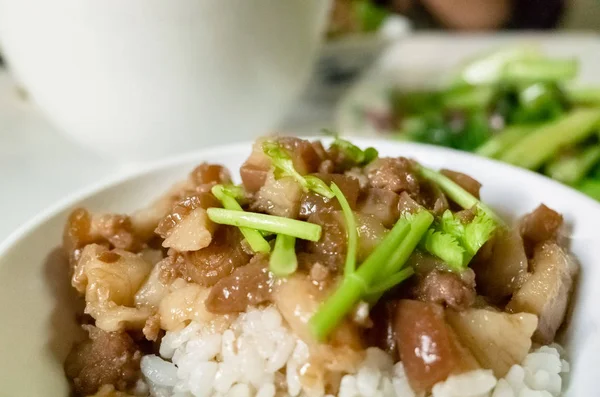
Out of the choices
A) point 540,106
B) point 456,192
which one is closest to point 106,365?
point 456,192

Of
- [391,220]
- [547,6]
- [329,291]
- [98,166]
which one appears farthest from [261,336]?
[547,6]

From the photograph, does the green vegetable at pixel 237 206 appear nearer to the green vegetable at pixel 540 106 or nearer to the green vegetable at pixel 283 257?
the green vegetable at pixel 283 257

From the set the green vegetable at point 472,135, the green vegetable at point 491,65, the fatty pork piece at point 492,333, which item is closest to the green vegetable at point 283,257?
the fatty pork piece at point 492,333

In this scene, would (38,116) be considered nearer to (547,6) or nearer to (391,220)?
(391,220)

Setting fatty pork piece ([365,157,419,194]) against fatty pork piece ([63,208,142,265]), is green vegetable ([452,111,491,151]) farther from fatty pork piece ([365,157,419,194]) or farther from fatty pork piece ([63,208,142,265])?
fatty pork piece ([63,208,142,265])

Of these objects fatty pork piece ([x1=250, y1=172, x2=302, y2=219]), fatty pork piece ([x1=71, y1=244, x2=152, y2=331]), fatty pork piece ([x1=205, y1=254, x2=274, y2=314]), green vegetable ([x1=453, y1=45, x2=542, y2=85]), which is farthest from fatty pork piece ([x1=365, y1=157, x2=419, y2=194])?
green vegetable ([x1=453, y1=45, x2=542, y2=85])

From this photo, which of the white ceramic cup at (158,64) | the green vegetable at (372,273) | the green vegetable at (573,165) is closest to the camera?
the green vegetable at (372,273)

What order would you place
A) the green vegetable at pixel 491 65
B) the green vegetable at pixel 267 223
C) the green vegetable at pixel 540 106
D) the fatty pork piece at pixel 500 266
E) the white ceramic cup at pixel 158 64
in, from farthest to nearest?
the green vegetable at pixel 491 65
the green vegetable at pixel 540 106
the white ceramic cup at pixel 158 64
the fatty pork piece at pixel 500 266
the green vegetable at pixel 267 223
